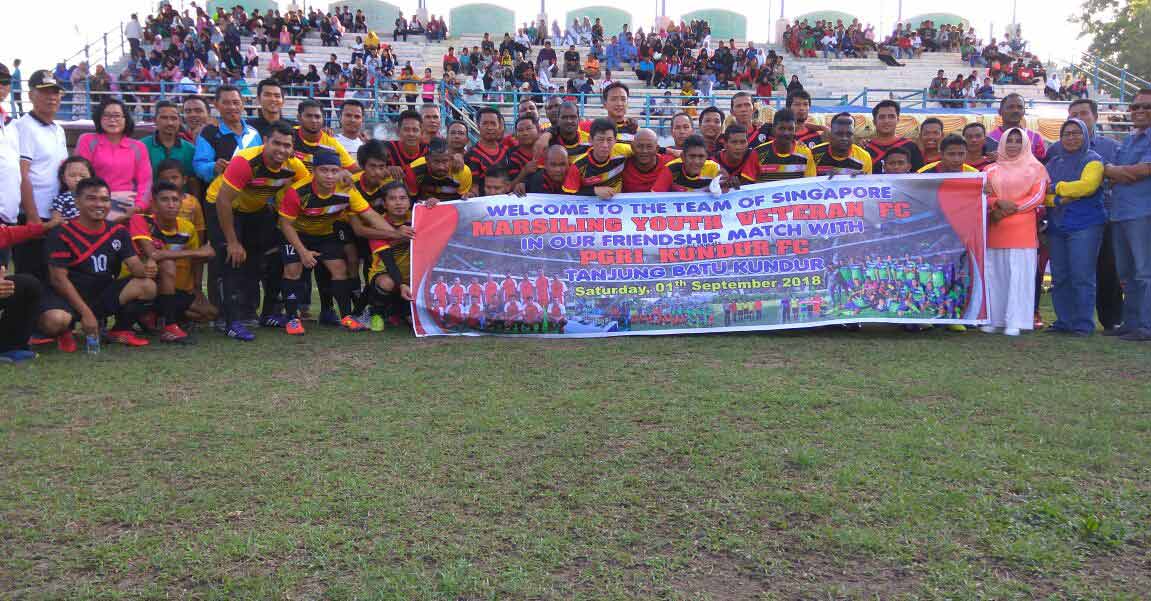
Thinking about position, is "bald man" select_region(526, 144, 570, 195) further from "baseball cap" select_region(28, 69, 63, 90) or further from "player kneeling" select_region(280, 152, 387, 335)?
"baseball cap" select_region(28, 69, 63, 90)

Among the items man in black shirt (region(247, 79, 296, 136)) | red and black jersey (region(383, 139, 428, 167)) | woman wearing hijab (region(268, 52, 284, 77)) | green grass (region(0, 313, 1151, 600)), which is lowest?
green grass (region(0, 313, 1151, 600))

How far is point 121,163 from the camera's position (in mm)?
6324

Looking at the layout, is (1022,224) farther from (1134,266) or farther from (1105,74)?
(1105,74)

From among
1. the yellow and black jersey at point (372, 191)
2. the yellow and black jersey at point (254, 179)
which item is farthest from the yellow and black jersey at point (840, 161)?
the yellow and black jersey at point (254, 179)

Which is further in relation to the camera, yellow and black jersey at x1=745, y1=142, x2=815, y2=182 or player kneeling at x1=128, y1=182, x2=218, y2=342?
yellow and black jersey at x1=745, y1=142, x2=815, y2=182

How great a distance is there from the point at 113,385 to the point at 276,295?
2286 mm

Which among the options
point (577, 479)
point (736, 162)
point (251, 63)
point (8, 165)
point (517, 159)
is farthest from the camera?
point (251, 63)

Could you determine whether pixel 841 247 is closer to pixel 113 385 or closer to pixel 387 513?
pixel 387 513

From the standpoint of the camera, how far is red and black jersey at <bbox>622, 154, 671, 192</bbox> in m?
7.00

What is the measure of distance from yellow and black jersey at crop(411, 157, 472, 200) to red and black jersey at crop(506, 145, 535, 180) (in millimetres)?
432

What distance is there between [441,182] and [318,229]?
107 centimetres

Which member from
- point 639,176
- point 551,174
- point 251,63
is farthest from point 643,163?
point 251,63

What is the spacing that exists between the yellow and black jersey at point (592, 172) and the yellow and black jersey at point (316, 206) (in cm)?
166

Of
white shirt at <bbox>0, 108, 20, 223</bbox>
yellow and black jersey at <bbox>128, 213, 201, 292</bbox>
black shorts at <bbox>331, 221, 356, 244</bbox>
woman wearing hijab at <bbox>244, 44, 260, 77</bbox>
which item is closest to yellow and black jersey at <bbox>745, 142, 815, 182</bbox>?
black shorts at <bbox>331, 221, 356, 244</bbox>
